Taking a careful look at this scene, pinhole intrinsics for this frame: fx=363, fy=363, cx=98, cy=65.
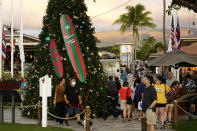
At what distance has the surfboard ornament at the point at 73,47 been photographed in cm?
1445

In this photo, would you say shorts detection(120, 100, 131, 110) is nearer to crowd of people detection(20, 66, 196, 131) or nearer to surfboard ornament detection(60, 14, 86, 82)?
crowd of people detection(20, 66, 196, 131)

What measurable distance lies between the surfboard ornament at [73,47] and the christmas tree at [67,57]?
64 centimetres

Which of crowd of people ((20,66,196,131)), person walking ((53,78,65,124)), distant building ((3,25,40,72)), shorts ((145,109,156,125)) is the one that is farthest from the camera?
distant building ((3,25,40,72))

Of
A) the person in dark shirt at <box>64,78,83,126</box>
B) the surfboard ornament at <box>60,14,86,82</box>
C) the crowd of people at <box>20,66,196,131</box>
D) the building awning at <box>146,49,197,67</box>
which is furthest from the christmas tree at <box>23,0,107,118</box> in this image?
the building awning at <box>146,49,197,67</box>

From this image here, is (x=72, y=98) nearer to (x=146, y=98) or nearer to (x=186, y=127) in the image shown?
(x=146, y=98)

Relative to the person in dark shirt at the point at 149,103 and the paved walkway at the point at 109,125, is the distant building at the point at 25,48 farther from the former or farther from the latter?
the person in dark shirt at the point at 149,103

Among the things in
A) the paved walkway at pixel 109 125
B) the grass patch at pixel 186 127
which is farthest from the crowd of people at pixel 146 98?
the grass patch at pixel 186 127

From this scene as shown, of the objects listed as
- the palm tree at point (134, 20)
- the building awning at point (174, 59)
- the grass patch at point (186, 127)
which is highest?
the palm tree at point (134, 20)

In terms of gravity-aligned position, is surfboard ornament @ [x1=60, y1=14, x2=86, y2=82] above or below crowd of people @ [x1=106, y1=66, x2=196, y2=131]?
above

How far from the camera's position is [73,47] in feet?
47.5

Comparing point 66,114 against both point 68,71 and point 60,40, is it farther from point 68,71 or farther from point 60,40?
point 60,40

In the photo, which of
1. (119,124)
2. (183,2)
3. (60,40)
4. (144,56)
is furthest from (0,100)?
(144,56)

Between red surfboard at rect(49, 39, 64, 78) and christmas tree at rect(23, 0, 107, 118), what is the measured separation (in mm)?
201

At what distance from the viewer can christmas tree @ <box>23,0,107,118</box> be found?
1523 centimetres
